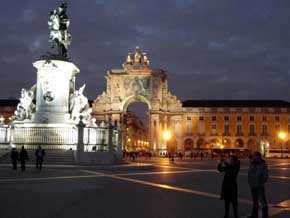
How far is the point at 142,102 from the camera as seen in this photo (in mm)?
107125

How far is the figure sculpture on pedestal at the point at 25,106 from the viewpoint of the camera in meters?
27.9

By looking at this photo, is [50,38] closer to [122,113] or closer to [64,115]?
[64,115]

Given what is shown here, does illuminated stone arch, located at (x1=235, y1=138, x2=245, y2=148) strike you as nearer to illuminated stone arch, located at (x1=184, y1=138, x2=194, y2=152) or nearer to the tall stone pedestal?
illuminated stone arch, located at (x1=184, y1=138, x2=194, y2=152)

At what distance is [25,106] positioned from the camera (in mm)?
28016

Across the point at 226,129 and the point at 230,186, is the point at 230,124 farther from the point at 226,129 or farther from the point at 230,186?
the point at 230,186

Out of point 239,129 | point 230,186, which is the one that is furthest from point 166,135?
point 230,186

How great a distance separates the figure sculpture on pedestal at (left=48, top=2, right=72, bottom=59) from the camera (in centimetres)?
2748

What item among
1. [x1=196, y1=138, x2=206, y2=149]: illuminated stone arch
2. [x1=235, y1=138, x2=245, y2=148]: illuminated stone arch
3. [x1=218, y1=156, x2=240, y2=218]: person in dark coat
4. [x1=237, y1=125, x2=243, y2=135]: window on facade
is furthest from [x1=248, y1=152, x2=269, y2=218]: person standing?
[x1=237, y1=125, x2=243, y2=135]: window on facade

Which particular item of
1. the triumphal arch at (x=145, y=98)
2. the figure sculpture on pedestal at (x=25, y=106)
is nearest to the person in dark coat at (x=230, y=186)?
the figure sculpture on pedestal at (x=25, y=106)

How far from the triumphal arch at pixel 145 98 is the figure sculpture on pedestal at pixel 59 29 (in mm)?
71973

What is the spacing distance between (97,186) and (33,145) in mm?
13120

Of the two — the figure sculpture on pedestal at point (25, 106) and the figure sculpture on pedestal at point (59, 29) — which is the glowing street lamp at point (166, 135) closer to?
the figure sculpture on pedestal at point (25, 106)

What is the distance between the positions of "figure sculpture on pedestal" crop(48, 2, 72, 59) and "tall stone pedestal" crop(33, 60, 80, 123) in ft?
3.19

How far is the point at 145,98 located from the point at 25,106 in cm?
7539
